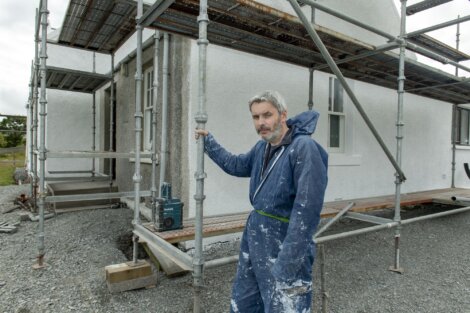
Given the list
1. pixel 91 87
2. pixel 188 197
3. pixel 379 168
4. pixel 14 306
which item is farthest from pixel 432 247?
pixel 91 87

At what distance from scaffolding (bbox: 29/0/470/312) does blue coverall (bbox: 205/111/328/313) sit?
0.41 meters

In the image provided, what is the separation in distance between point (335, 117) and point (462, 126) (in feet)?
19.9

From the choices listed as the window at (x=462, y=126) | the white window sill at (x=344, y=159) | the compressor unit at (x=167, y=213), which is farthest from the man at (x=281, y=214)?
the window at (x=462, y=126)

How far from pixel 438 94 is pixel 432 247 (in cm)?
391

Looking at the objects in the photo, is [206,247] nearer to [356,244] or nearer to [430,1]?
[356,244]

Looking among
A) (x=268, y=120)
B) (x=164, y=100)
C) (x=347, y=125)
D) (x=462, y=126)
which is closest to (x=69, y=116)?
(x=164, y=100)

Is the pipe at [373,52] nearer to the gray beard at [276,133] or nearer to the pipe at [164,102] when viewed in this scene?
the pipe at [164,102]

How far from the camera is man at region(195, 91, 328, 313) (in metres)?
1.97

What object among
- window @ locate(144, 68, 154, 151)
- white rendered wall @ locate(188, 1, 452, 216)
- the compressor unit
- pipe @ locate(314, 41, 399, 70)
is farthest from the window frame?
the compressor unit

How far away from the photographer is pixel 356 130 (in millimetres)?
7375

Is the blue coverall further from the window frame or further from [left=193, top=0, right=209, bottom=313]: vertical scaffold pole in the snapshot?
the window frame

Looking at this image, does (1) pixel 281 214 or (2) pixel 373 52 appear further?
(2) pixel 373 52

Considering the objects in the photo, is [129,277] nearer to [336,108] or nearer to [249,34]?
[249,34]

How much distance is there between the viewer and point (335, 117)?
7.34m
